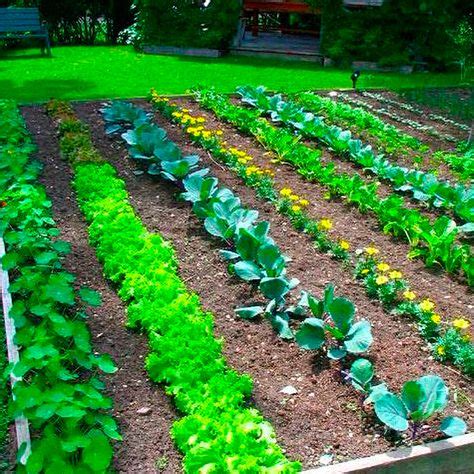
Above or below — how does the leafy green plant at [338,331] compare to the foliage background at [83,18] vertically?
below

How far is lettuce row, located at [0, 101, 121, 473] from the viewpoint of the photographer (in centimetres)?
296

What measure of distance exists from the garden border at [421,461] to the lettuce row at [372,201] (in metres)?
1.79

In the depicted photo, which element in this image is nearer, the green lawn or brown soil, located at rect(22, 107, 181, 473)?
brown soil, located at rect(22, 107, 181, 473)

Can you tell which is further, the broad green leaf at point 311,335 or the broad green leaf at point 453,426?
the broad green leaf at point 311,335

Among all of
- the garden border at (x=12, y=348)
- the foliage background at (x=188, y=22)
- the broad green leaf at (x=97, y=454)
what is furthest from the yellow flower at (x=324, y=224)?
the foliage background at (x=188, y=22)

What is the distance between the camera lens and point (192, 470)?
10.0 ft

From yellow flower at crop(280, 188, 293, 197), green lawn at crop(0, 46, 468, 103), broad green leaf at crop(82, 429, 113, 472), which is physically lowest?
broad green leaf at crop(82, 429, 113, 472)

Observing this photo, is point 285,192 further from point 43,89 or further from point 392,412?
point 43,89

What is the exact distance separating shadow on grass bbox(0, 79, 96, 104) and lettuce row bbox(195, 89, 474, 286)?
3015 millimetres

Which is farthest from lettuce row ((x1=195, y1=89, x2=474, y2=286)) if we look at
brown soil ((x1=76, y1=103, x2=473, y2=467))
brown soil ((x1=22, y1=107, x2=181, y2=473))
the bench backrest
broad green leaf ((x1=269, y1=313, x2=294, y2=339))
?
the bench backrest

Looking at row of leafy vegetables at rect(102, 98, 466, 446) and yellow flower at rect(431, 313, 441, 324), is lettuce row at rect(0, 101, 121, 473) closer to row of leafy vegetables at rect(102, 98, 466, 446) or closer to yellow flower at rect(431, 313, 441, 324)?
row of leafy vegetables at rect(102, 98, 466, 446)

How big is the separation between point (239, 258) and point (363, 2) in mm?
12018

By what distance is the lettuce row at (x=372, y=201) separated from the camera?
5.09 m

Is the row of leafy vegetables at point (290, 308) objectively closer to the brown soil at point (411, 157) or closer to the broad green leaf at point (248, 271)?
the broad green leaf at point (248, 271)
